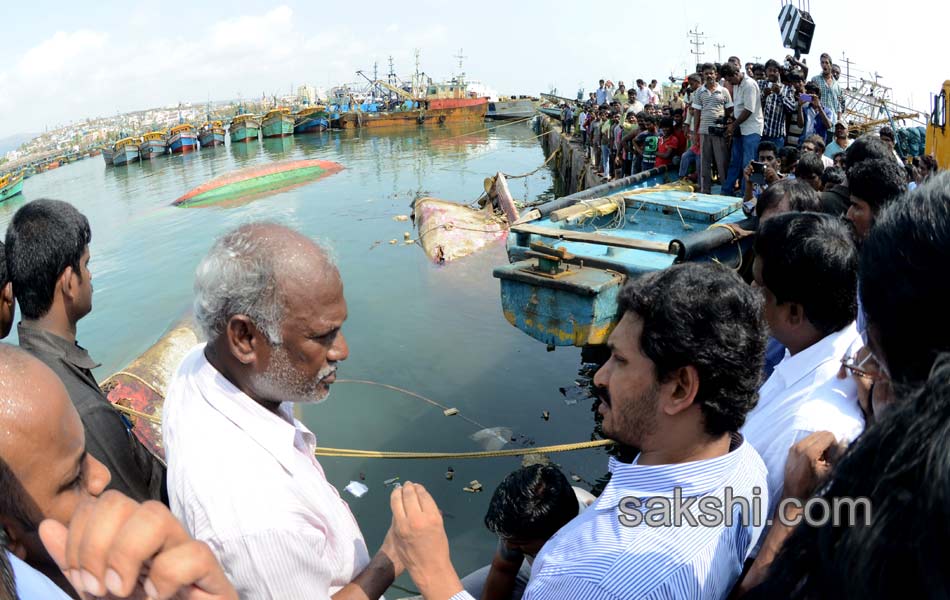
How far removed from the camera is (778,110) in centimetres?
809

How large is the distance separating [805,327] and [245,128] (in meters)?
53.4

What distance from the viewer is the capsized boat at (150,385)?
5336 millimetres

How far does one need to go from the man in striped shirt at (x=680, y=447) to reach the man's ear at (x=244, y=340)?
811 millimetres

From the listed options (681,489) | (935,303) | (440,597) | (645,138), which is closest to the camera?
(935,303)

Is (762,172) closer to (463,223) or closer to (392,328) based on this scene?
(392,328)

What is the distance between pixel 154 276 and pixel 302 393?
17892mm

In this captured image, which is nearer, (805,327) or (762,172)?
(805,327)

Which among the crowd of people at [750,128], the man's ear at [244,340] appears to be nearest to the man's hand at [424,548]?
the man's ear at [244,340]

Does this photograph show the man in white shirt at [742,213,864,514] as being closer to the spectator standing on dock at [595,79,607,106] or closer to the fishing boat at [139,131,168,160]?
the spectator standing on dock at [595,79,607,106]

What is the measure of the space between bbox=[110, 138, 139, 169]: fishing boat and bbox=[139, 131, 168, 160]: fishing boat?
613 millimetres

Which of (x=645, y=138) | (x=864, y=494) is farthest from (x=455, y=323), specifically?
(x=864, y=494)

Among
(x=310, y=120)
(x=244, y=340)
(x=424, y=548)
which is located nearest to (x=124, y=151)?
(x=310, y=120)

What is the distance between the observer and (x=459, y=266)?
43.0 feet

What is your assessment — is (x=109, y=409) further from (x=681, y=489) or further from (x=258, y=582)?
(x=681, y=489)
